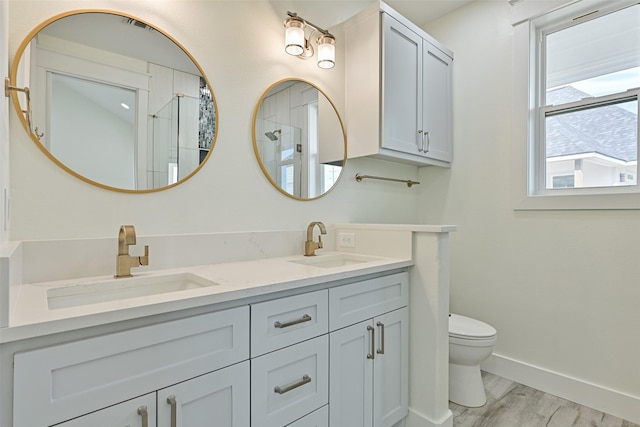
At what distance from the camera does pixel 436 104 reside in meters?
2.36

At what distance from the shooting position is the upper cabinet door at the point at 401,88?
1.99 metres

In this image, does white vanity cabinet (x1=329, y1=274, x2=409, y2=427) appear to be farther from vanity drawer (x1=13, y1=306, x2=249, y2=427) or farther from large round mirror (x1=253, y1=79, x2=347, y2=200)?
large round mirror (x1=253, y1=79, x2=347, y2=200)

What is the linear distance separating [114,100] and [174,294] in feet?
2.95

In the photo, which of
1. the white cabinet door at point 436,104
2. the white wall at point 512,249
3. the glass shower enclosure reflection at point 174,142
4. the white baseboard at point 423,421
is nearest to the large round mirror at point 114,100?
the glass shower enclosure reflection at point 174,142

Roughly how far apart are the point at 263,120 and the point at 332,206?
0.70 metres

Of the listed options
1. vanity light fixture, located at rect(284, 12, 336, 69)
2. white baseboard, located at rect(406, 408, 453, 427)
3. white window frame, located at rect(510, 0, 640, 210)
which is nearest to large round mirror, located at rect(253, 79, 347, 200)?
vanity light fixture, located at rect(284, 12, 336, 69)

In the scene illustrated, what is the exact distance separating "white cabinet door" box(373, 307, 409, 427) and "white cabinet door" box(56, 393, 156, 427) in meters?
0.95

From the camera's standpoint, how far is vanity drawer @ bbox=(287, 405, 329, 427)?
3.83 ft

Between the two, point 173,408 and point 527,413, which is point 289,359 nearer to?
point 173,408

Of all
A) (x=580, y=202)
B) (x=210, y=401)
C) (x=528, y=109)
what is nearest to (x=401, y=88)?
(x=528, y=109)

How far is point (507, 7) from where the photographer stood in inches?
87.2

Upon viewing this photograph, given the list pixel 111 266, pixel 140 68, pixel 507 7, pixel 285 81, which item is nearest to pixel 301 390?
pixel 111 266

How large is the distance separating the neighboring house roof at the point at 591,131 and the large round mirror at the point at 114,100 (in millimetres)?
2146

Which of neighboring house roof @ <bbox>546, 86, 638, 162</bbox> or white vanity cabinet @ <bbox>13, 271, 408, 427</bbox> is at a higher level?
neighboring house roof @ <bbox>546, 86, 638, 162</bbox>
